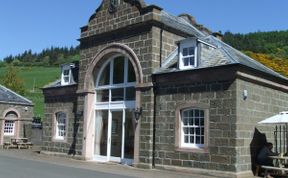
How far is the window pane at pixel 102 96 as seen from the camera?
20.2 meters

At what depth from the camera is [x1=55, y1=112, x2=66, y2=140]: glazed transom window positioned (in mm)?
22875

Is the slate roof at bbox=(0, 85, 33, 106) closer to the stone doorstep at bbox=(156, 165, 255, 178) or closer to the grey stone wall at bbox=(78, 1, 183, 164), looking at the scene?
the grey stone wall at bbox=(78, 1, 183, 164)

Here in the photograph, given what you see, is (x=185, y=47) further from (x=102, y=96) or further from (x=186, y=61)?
(x=102, y=96)

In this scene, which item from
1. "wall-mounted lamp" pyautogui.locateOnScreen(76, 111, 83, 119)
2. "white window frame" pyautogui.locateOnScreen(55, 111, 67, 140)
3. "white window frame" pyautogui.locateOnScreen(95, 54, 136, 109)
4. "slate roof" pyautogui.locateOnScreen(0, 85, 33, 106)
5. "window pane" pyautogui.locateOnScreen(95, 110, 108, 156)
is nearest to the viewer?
"white window frame" pyautogui.locateOnScreen(95, 54, 136, 109)

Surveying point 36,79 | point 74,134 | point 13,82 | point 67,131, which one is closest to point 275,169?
point 74,134

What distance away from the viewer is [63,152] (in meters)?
22.0

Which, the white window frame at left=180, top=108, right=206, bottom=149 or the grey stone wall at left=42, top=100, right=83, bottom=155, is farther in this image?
the grey stone wall at left=42, top=100, right=83, bottom=155

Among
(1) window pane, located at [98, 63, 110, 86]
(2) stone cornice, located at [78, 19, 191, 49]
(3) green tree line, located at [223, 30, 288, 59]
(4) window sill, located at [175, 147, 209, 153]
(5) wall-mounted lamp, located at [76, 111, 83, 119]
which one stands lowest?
(4) window sill, located at [175, 147, 209, 153]

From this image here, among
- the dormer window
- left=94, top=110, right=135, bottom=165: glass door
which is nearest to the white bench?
left=94, top=110, right=135, bottom=165: glass door

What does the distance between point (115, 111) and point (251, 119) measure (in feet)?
22.9

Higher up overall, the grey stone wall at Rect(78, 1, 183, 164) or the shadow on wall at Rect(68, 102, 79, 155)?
the grey stone wall at Rect(78, 1, 183, 164)

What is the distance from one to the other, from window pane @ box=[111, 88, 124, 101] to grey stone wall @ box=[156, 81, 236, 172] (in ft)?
9.13

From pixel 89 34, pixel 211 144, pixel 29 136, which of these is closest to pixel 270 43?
pixel 29 136

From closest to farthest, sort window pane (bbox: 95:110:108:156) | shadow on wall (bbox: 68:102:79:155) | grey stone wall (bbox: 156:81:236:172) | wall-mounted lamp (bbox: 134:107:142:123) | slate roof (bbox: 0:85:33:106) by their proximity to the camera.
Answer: grey stone wall (bbox: 156:81:236:172)
wall-mounted lamp (bbox: 134:107:142:123)
window pane (bbox: 95:110:108:156)
shadow on wall (bbox: 68:102:79:155)
slate roof (bbox: 0:85:33:106)
